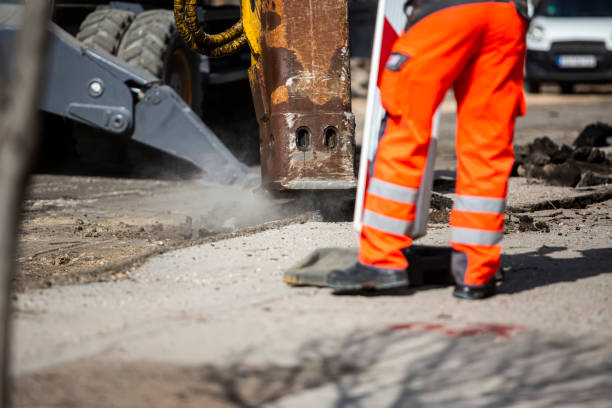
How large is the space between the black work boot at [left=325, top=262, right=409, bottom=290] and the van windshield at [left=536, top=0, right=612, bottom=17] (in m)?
13.6

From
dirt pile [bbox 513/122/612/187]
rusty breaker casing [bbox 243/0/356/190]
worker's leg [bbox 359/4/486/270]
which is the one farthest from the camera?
dirt pile [bbox 513/122/612/187]

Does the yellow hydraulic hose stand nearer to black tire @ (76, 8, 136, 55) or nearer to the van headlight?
black tire @ (76, 8, 136, 55)

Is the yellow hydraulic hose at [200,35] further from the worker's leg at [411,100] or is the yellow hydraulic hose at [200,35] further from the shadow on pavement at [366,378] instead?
the shadow on pavement at [366,378]

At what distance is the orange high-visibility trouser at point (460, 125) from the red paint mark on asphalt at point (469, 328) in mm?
357

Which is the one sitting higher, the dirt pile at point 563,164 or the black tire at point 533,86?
the black tire at point 533,86

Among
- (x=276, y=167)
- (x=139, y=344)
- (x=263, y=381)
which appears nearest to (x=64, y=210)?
(x=276, y=167)

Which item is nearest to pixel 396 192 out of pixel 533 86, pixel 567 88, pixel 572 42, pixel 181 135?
pixel 181 135

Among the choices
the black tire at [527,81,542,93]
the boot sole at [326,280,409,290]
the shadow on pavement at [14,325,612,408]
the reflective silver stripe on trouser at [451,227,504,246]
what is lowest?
the shadow on pavement at [14,325,612,408]

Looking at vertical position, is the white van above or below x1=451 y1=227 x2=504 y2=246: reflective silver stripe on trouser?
above

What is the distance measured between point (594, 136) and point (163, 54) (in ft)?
15.5

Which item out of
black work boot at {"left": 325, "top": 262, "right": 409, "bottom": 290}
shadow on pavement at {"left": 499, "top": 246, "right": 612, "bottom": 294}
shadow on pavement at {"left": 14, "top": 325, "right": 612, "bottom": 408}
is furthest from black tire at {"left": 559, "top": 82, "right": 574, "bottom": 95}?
shadow on pavement at {"left": 14, "top": 325, "right": 612, "bottom": 408}

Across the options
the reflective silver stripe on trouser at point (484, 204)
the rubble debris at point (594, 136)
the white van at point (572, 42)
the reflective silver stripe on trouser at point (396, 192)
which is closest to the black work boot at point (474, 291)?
the reflective silver stripe on trouser at point (484, 204)

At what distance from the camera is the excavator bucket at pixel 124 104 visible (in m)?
6.36

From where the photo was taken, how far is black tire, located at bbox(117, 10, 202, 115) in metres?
7.06
